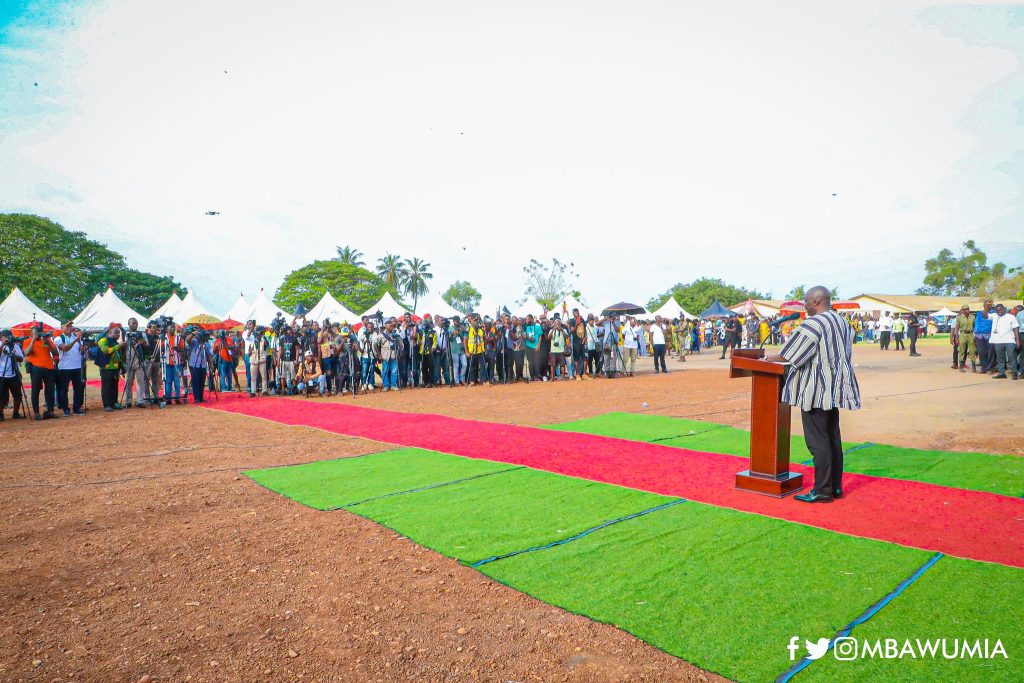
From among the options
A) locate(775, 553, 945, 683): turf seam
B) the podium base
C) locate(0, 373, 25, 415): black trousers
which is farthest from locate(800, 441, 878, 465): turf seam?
locate(0, 373, 25, 415): black trousers

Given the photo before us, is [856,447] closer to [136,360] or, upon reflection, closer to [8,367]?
[136,360]

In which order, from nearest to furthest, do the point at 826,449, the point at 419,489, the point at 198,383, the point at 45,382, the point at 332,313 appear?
the point at 826,449 → the point at 419,489 → the point at 45,382 → the point at 198,383 → the point at 332,313

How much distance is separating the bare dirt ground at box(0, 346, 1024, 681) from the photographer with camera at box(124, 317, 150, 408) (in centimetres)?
532

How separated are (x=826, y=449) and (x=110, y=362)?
42.9ft

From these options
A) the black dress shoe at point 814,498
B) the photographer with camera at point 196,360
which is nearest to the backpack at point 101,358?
the photographer with camera at point 196,360

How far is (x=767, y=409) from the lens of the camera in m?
5.24

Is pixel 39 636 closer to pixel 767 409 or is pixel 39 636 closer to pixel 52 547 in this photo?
pixel 52 547

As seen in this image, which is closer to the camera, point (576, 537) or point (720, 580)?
point (720, 580)

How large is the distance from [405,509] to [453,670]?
8.10 feet

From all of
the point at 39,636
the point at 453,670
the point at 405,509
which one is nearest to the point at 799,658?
the point at 453,670

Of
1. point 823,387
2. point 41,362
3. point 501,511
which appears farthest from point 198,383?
point 823,387

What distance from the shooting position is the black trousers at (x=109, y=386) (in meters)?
12.6

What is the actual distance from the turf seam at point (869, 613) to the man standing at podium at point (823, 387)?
118cm

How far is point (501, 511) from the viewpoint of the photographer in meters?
5.02
